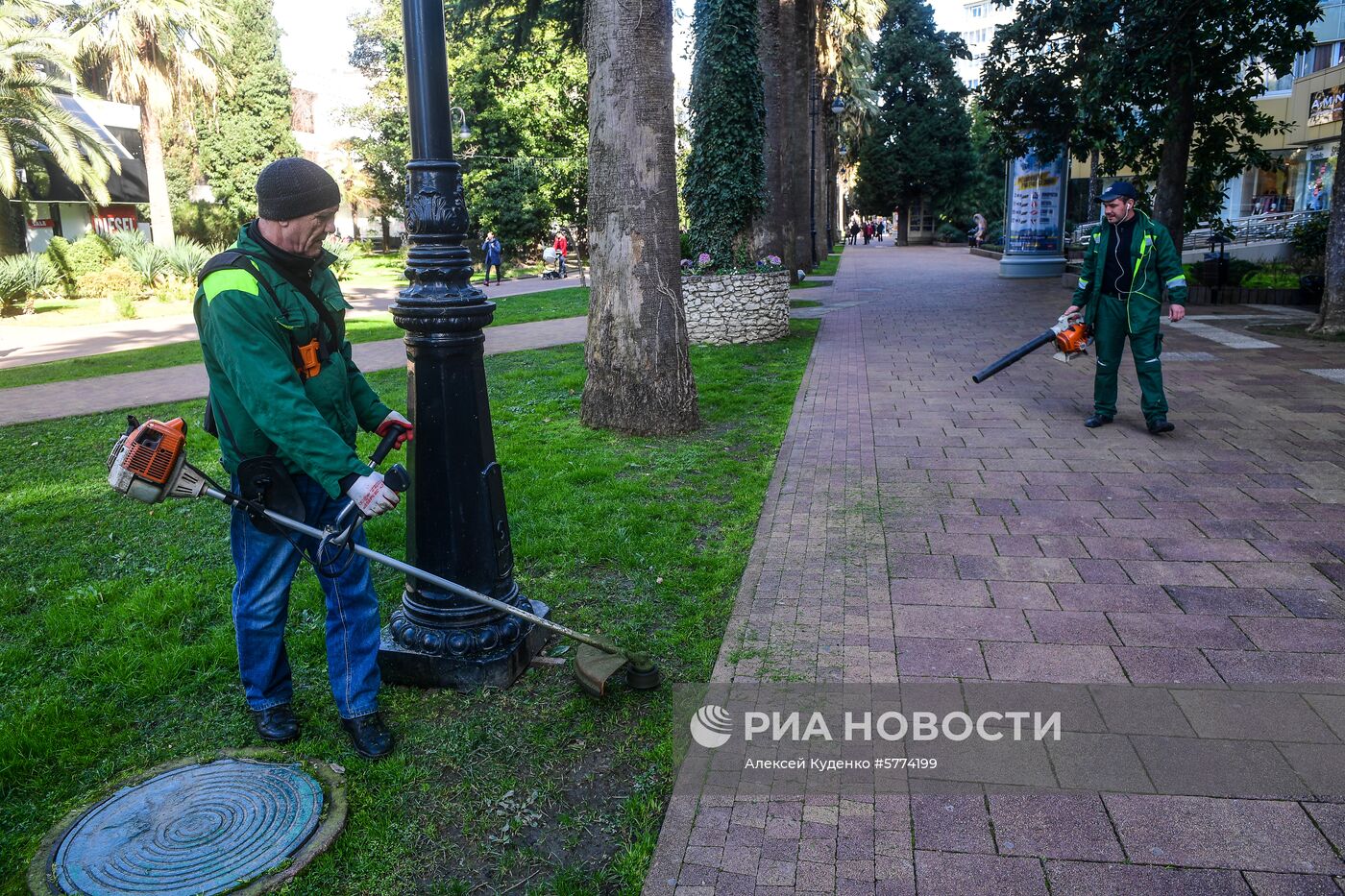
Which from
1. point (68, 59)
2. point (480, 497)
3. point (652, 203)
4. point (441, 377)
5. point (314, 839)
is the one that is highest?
point (68, 59)

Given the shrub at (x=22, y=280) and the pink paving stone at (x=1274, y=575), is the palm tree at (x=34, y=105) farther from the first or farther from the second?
the pink paving stone at (x=1274, y=575)

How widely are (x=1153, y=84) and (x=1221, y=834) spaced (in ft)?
45.6

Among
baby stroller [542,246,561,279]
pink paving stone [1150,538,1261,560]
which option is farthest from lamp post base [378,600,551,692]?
baby stroller [542,246,561,279]

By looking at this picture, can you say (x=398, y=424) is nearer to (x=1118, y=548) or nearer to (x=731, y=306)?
Result: (x=1118, y=548)

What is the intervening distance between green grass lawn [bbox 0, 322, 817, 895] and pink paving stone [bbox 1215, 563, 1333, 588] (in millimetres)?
2344

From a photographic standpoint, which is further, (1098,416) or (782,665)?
(1098,416)

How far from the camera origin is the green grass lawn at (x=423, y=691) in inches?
110

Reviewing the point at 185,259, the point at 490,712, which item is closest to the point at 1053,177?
the point at 185,259

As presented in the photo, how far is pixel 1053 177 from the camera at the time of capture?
23766 mm

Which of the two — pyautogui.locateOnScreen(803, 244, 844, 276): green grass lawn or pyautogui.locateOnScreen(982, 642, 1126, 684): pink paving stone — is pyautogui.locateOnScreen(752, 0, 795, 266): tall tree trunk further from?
pyautogui.locateOnScreen(982, 642, 1126, 684): pink paving stone

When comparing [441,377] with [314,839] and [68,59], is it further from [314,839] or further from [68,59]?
[68,59]

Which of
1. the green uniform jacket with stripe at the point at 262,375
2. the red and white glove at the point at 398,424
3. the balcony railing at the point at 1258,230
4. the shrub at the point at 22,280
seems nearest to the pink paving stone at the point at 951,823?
the green uniform jacket with stripe at the point at 262,375

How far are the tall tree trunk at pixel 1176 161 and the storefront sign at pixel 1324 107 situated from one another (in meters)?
18.0

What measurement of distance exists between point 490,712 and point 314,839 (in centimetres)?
84
